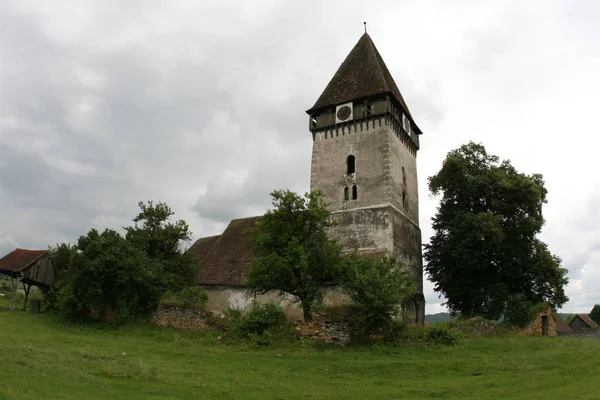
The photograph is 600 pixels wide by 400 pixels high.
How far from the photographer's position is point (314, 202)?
2438cm

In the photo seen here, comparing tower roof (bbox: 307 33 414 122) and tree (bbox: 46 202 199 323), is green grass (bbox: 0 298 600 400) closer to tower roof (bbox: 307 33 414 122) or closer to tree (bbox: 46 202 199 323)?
tree (bbox: 46 202 199 323)

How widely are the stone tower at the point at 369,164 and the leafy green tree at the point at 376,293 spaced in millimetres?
6075

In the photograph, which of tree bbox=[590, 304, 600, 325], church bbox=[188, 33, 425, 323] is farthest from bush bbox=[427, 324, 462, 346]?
tree bbox=[590, 304, 600, 325]

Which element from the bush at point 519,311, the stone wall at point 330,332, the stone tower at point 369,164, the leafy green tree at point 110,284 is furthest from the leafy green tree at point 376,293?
the leafy green tree at point 110,284

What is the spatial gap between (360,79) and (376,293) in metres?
17.9

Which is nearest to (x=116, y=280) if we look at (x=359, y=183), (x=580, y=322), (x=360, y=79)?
(x=359, y=183)

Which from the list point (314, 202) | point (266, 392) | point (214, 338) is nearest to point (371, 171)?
point (314, 202)

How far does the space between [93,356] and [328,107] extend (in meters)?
22.9

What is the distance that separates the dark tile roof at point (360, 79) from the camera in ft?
108

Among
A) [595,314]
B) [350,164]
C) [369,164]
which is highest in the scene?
[350,164]

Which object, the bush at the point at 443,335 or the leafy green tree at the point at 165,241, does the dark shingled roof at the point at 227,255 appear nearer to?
the leafy green tree at the point at 165,241

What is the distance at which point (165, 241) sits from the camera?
1152 inches

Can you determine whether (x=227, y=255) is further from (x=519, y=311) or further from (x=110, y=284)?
(x=519, y=311)

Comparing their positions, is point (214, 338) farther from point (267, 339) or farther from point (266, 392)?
point (266, 392)
